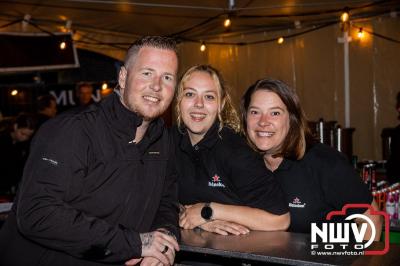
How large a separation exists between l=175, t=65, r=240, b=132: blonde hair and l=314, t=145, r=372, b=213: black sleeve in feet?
2.09

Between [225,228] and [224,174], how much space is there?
1.05 ft

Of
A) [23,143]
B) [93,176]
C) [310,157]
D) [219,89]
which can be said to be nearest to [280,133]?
[310,157]

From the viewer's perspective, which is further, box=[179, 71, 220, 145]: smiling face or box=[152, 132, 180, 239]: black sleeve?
box=[179, 71, 220, 145]: smiling face

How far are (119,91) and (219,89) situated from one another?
2.73 ft

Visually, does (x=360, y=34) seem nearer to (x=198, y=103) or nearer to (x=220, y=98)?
(x=220, y=98)

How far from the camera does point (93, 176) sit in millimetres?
1927

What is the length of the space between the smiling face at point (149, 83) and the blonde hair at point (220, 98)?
66cm

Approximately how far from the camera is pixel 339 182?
2352mm

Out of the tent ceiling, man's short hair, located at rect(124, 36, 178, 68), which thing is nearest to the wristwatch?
man's short hair, located at rect(124, 36, 178, 68)

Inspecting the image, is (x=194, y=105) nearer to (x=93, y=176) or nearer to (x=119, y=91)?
(x=119, y=91)

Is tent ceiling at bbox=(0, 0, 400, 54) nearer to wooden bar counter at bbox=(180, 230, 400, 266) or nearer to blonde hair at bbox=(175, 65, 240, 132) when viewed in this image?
blonde hair at bbox=(175, 65, 240, 132)

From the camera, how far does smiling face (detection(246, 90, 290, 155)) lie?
8.66 ft

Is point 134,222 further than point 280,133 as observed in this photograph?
No

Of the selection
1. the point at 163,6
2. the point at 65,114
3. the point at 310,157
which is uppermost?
the point at 163,6
